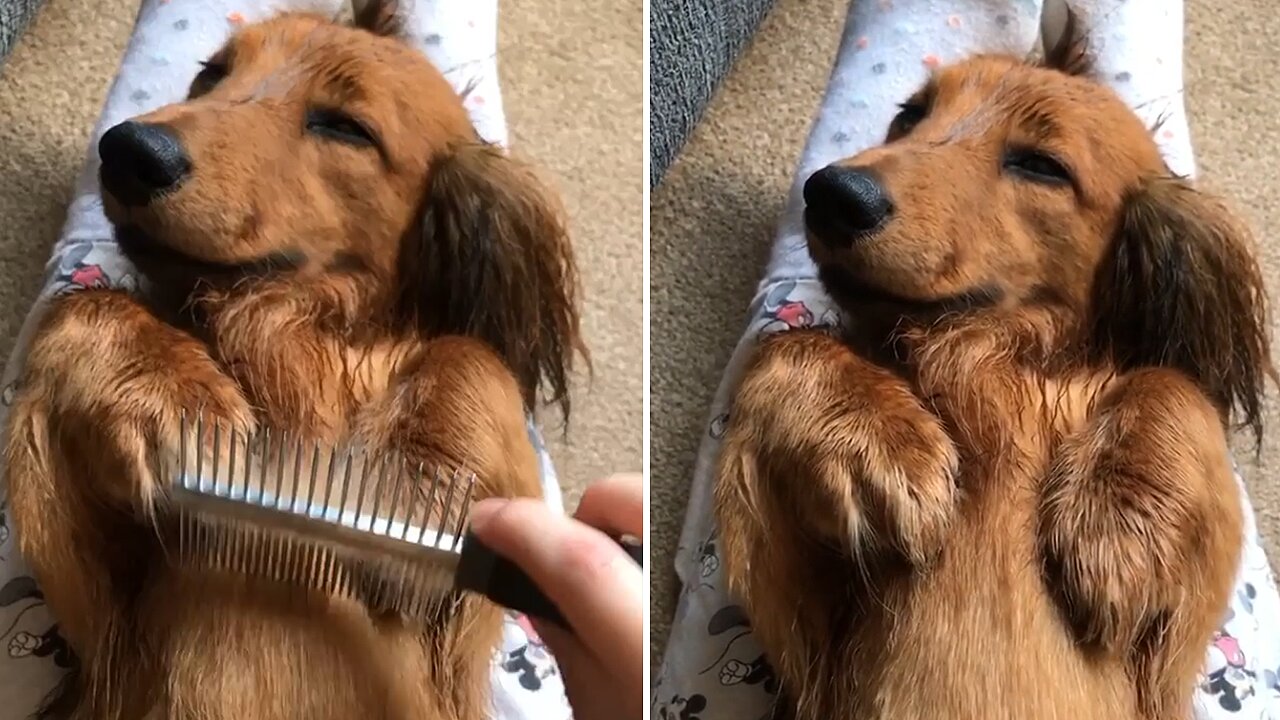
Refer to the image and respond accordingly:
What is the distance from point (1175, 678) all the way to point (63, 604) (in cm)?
47

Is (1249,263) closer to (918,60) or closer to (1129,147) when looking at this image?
(1129,147)

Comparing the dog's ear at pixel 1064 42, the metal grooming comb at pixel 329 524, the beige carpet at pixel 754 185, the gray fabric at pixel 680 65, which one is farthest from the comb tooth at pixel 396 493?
the dog's ear at pixel 1064 42

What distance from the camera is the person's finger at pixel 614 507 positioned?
59cm

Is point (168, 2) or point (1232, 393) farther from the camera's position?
point (168, 2)

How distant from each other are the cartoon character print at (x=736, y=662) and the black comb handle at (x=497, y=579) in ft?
0.33

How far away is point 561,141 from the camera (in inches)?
27.4

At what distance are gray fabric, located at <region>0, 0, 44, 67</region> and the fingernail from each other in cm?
41

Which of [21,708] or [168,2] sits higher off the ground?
[168,2]

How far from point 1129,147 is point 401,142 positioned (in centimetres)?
32

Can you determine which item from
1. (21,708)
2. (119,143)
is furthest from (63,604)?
(119,143)

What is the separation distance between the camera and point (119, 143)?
514 millimetres

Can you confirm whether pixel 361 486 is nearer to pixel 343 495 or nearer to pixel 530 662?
pixel 343 495

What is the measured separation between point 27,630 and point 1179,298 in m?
0.52

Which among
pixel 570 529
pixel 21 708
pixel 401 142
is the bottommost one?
pixel 21 708
